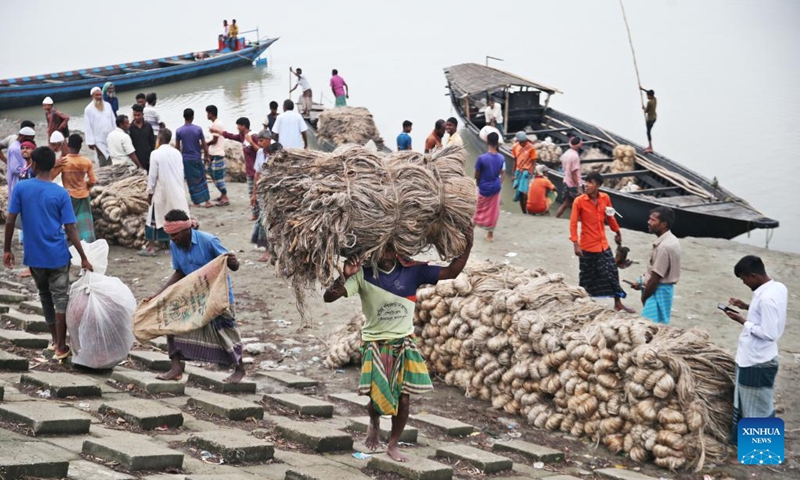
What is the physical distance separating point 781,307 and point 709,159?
51.1 feet

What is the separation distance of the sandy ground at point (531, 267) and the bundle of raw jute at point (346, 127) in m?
4.55

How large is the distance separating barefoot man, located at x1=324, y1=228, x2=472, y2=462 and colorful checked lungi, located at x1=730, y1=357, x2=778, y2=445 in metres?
2.27

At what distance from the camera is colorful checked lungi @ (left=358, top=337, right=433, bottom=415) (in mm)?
4676

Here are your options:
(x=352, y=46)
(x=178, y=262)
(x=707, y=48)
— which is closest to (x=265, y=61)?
(x=352, y=46)

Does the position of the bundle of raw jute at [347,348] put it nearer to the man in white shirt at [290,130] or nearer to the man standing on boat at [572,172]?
the man in white shirt at [290,130]

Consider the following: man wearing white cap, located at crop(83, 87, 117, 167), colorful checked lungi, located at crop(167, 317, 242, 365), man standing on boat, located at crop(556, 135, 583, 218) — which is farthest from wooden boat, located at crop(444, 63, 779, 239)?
colorful checked lungi, located at crop(167, 317, 242, 365)

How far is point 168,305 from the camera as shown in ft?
19.4

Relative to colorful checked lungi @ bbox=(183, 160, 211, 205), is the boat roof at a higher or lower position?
higher

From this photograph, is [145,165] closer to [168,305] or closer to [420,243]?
[168,305]

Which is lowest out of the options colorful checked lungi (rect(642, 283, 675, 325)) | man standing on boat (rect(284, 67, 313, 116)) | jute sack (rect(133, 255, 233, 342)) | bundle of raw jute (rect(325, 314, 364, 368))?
bundle of raw jute (rect(325, 314, 364, 368))

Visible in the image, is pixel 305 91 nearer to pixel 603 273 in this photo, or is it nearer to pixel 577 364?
pixel 603 273

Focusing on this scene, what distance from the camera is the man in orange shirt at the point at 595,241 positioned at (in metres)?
8.23

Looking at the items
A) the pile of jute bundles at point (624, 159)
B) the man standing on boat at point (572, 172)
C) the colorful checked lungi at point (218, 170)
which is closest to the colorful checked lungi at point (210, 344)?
the colorful checked lungi at point (218, 170)

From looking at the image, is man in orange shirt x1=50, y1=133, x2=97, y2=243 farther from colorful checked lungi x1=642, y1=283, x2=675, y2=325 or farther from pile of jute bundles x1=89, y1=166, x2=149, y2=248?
colorful checked lungi x1=642, y1=283, x2=675, y2=325
